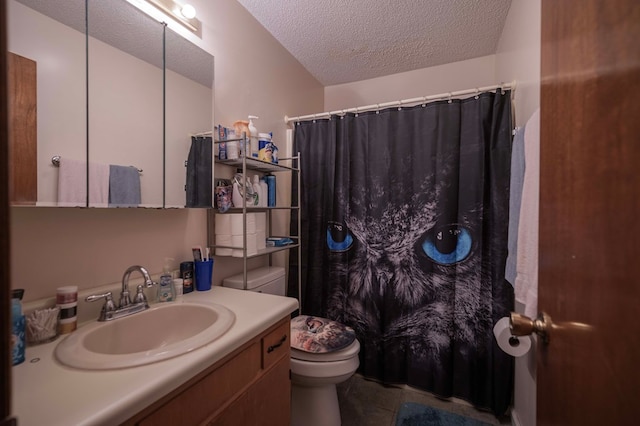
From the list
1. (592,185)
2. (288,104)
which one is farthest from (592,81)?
(288,104)

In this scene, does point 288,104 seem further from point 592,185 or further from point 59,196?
point 592,185

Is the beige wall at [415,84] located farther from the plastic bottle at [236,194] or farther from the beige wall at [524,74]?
the plastic bottle at [236,194]

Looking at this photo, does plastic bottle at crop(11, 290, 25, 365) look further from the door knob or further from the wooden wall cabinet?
the door knob

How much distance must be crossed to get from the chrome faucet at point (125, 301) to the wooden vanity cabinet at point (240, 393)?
0.47m

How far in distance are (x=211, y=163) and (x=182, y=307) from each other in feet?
2.35

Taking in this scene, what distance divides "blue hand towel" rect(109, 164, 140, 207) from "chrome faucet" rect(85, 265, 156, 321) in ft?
0.84

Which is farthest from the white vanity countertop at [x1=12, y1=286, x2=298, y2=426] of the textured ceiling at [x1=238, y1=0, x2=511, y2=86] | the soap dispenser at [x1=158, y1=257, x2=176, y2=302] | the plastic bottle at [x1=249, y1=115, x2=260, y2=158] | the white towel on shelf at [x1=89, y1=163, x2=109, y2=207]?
the textured ceiling at [x1=238, y1=0, x2=511, y2=86]

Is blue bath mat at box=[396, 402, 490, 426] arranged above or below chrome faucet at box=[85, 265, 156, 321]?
below

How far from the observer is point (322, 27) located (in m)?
1.86

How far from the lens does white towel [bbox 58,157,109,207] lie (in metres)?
0.90

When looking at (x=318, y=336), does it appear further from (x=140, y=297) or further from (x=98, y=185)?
(x=98, y=185)

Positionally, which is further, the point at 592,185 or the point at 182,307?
the point at 182,307

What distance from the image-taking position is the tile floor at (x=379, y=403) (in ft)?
5.33

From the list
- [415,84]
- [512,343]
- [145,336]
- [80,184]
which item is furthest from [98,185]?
[415,84]
